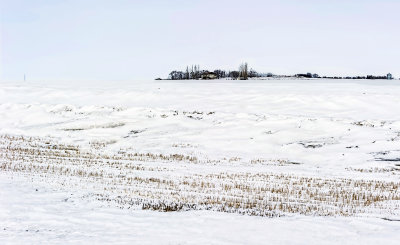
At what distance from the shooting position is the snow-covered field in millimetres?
10203

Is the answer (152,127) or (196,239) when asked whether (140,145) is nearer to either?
(152,127)

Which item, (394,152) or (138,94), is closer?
(394,152)

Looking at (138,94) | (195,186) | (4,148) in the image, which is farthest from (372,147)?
(138,94)

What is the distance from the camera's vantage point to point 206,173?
18.6m

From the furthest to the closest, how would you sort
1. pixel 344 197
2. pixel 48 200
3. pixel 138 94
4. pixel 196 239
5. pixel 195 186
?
1. pixel 138 94
2. pixel 195 186
3. pixel 344 197
4. pixel 48 200
5. pixel 196 239

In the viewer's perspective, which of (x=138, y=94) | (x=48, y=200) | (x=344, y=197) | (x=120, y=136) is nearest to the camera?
(x=48, y=200)

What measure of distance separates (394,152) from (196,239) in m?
17.1

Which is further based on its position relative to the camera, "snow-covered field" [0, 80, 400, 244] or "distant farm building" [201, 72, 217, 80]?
"distant farm building" [201, 72, 217, 80]

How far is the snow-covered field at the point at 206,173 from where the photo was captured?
402 inches

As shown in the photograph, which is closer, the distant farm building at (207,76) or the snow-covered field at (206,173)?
the snow-covered field at (206,173)

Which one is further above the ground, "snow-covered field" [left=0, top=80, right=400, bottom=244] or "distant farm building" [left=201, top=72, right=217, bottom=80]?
"distant farm building" [left=201, top=72, right=217, bottom=80]

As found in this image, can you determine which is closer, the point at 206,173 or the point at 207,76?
the point at 206,173

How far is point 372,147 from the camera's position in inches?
971

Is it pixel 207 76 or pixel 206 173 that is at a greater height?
pixel 207 76
